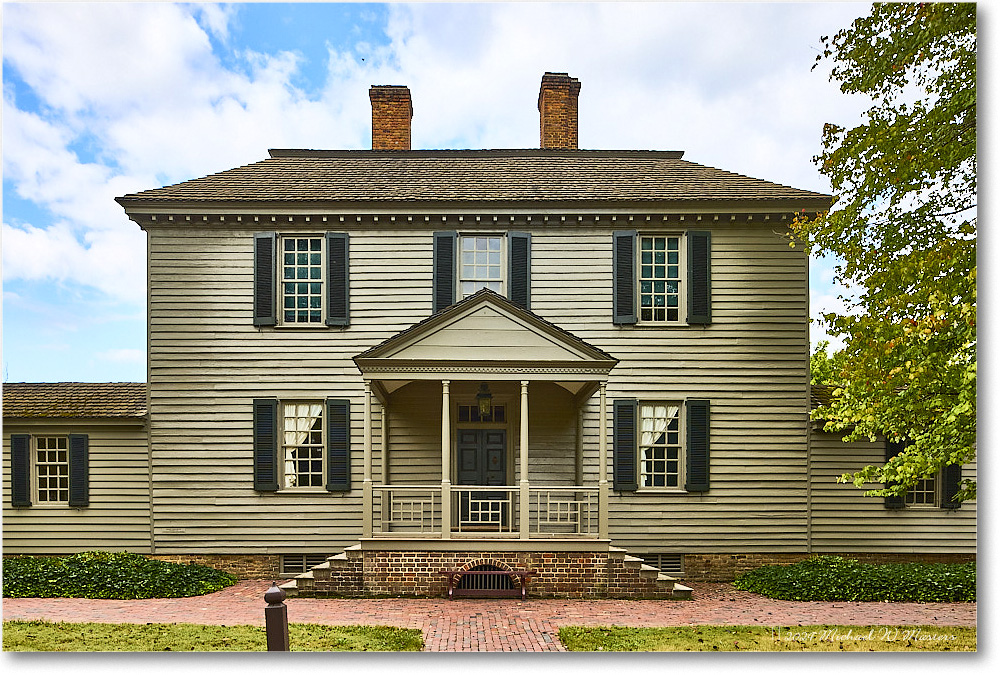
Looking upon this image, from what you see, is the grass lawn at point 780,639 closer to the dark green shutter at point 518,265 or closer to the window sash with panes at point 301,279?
the dark green shutter at point 518,265

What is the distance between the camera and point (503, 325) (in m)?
8.05

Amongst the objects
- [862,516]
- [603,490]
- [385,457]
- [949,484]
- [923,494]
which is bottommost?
[862,516]

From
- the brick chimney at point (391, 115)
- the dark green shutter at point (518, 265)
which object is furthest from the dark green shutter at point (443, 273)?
the brick chimney at point (391, 115)

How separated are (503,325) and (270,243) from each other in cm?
375

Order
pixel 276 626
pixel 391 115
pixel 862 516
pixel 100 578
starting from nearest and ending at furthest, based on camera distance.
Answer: pixel 276 626 < pixel 100 578 < pixel 862 516 < pixel 391 115

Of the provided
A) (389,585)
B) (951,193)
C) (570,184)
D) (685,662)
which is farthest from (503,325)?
(951,193)

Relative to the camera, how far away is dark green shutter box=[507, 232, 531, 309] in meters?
9.36

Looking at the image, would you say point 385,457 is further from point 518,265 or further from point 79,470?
point 79,470

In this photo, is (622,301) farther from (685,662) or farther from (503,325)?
(685,662)

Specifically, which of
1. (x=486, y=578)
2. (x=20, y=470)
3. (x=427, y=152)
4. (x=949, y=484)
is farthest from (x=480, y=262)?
(x=949, y=484)

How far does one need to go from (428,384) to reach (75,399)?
4620 millimetres

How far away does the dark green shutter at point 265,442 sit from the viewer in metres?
9.13

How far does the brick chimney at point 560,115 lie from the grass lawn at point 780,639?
23.3ft

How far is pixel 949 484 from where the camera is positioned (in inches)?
351
